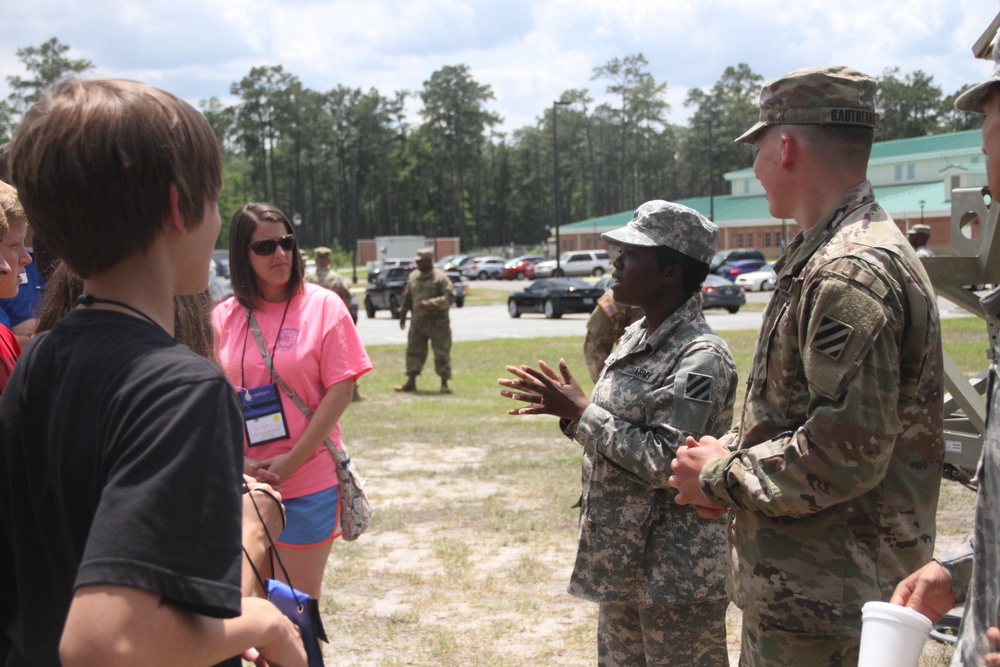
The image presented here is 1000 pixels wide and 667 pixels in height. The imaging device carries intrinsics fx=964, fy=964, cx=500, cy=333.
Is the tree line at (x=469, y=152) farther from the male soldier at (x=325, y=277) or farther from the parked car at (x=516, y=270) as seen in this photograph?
the male soldier at (x=325, y=277)

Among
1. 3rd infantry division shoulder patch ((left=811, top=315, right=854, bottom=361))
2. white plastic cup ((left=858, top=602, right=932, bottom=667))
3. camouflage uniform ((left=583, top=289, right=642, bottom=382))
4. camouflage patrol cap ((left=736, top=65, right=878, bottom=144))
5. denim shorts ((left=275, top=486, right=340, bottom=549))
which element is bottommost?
denim shorts ((left=275, top=486, right=340, bottom=549))

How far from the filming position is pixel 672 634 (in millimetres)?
3156

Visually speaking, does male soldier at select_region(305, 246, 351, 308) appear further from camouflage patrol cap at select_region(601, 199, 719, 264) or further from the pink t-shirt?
camouflage patrol cap at select_region(601, 199, 719, 264)

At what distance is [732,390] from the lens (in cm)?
322

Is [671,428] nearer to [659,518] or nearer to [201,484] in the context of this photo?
[659,518]

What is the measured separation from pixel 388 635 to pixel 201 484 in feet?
13.2

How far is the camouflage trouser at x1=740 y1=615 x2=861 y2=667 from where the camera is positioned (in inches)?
96.9

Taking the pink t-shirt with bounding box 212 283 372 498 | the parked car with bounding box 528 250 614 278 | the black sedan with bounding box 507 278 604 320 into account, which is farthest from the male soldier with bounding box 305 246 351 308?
the parked car with bounding box 528 250 614 278

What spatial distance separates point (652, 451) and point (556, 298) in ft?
95.3

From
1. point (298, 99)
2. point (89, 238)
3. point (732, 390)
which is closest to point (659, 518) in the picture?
point (732, 390)

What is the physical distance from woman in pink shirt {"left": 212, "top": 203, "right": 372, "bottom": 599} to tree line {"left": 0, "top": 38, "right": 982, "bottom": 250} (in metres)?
82.3

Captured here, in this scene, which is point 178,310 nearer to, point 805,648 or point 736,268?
point 805,648

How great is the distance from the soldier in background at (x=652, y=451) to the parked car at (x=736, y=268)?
46346 mm

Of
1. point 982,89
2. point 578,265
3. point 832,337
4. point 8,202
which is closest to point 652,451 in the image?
point 832,337
